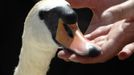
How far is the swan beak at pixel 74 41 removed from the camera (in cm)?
71

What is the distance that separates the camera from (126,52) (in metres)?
0.69

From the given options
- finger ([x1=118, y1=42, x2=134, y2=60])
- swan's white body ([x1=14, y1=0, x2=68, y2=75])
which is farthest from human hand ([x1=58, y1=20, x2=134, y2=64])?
swan's white body ([x1=14, y1=0, x2=68, y2=75])

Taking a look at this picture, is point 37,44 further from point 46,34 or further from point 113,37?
point 113,37

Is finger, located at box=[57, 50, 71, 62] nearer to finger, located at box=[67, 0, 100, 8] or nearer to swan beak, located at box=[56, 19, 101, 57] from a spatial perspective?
swan beak, located at box=[56, 19, 101, 57]

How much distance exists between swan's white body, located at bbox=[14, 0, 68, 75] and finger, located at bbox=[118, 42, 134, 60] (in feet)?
0.54

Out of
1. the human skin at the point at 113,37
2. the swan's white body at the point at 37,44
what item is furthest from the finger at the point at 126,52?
the swan's white body at the point at 37,44

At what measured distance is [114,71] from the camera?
40.2 inches

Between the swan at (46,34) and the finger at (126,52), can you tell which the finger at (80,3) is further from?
the finger at (126,52)

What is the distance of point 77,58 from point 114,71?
0.34 m

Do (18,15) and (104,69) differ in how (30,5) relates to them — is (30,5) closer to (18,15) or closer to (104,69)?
(18,15)

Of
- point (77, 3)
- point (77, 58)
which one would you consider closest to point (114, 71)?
point (77, 3)

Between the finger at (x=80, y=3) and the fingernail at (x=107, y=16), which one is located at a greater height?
the fingernail at (x=107, y=16)

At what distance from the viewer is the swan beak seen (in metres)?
0.71

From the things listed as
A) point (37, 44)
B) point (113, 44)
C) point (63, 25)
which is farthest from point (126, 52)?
point (37, 44)
